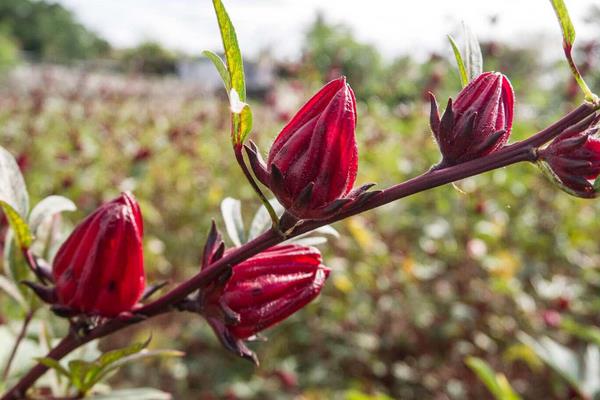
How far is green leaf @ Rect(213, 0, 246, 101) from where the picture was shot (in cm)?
37

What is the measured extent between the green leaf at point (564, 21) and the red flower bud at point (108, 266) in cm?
33

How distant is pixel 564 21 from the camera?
0.41 m

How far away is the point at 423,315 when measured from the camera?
2.35 metres

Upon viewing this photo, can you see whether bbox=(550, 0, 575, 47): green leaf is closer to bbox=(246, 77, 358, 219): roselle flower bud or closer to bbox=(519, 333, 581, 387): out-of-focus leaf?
bbox=(246, 77, 358, 219): roselle flower bud

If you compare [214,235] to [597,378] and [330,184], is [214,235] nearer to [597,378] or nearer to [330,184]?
[330,184]

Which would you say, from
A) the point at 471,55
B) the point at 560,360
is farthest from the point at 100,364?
the point at 560,360

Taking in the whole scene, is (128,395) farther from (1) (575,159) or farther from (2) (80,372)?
(1) (575,159)

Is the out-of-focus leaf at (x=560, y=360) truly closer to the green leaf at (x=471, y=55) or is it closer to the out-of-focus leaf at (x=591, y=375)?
the out-of-focus leaf at (x=591, y=375)

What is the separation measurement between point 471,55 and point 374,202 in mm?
152

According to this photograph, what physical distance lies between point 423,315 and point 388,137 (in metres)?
1.32

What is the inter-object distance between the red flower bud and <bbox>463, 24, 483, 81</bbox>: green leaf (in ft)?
0.89

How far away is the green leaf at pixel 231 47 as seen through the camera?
1.23 ft

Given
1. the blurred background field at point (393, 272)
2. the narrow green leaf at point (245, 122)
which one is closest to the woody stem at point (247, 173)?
the narrow green leaf at point (245, 122)

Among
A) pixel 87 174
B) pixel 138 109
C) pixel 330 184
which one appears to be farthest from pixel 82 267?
pixel 138 109
